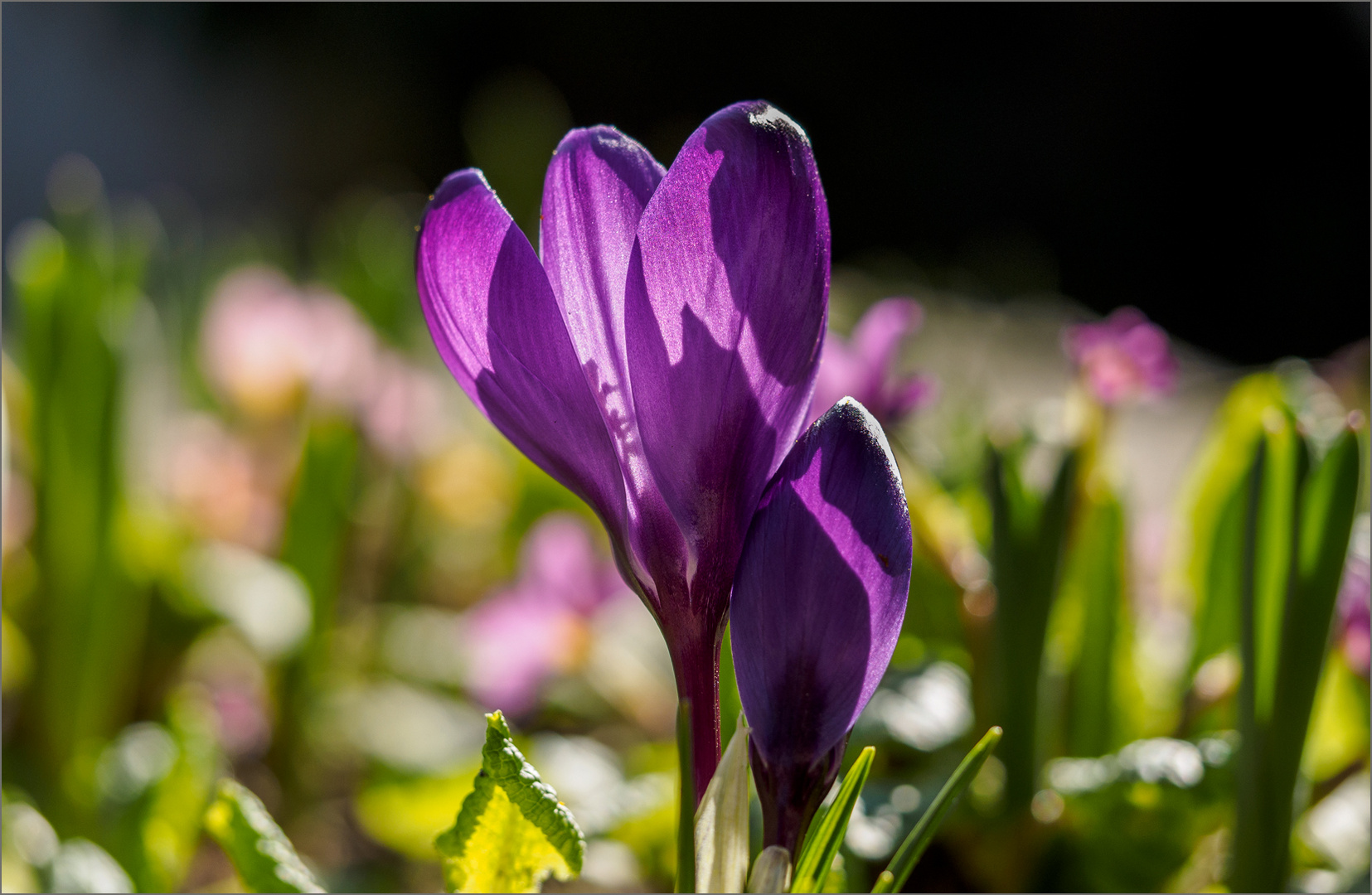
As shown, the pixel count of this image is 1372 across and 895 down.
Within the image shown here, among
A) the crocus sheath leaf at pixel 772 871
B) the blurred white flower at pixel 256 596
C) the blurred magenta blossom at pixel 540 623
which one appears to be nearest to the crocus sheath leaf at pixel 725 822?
the crocus sheath leaf at pixel 772 871

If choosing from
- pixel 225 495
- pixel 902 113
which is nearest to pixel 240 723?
pixel 225 495

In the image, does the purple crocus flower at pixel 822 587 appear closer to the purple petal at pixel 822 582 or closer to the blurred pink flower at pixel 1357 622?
the purple petal at pixel 822 582

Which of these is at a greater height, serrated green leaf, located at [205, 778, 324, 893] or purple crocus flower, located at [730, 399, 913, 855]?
purple crocus flower, located at [730, 399, 913, 855]

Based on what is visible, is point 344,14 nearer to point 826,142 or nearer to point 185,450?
point 826,142

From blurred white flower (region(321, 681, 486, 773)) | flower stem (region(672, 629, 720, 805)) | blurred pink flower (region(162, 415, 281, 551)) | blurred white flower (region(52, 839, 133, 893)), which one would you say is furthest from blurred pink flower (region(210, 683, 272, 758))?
flower stem (region(672, 629, 720, 805))

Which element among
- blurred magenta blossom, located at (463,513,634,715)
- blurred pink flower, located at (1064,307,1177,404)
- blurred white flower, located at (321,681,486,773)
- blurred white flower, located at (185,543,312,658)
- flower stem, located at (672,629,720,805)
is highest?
blurred pink flower, located at (1064,307,1177,404)

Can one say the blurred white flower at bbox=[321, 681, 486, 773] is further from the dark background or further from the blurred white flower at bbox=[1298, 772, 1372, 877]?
the dark background
